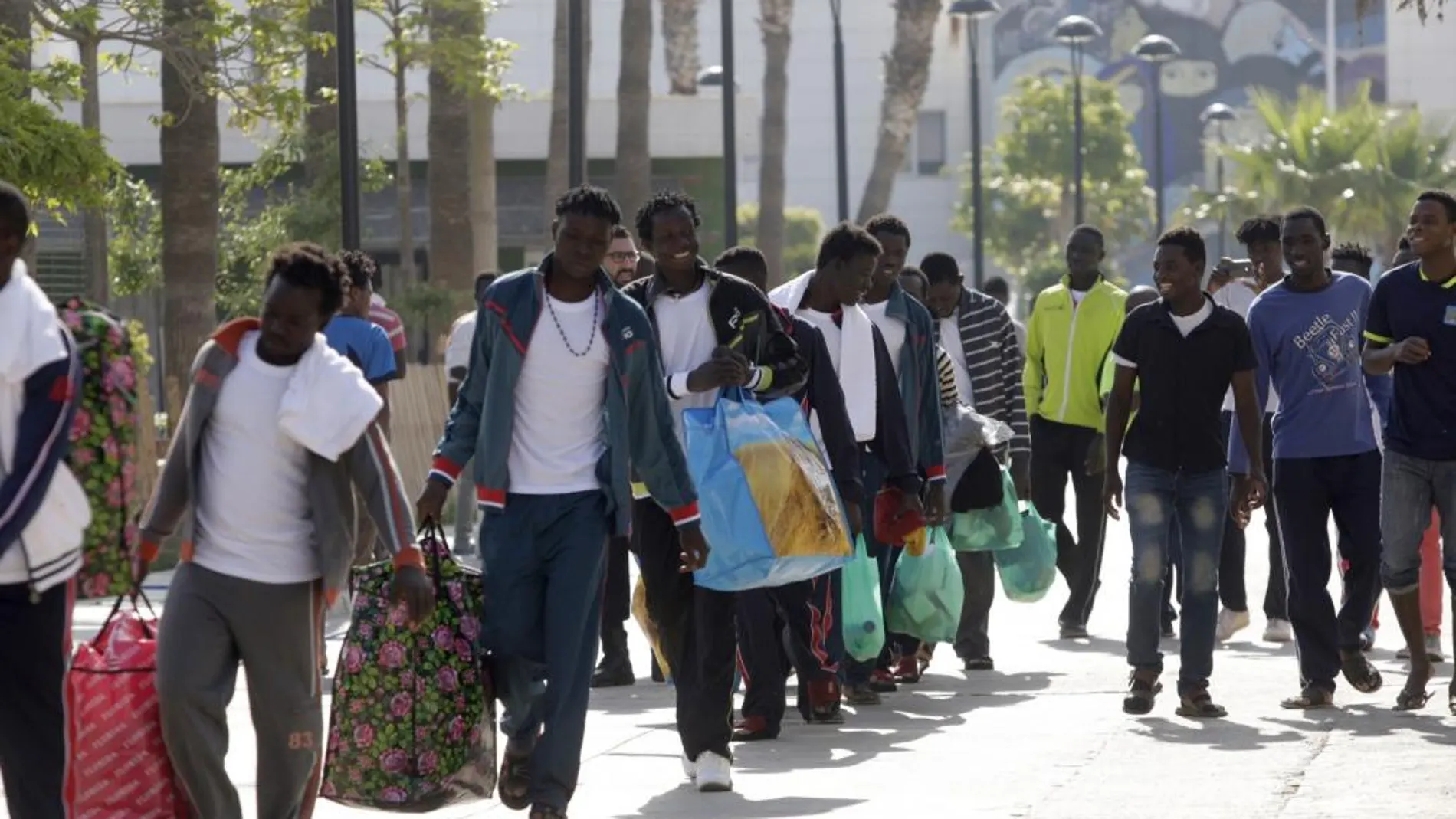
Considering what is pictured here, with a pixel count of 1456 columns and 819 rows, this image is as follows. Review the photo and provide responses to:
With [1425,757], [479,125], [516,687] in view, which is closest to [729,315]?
[516,687]

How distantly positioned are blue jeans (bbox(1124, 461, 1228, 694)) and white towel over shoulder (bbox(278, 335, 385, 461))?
4.79m

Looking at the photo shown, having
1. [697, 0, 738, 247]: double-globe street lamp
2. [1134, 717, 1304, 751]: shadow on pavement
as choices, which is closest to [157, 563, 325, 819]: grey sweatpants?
[1134, 717, 1304, 751]: shadow on pavement

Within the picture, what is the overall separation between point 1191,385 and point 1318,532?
0.84 metres

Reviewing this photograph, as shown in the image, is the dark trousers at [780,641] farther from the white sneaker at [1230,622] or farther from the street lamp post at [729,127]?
the street lamp post at [729,127]

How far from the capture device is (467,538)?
20.5m

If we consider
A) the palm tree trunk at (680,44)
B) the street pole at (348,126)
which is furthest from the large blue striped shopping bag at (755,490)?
the palm tree trunk at (680,44)

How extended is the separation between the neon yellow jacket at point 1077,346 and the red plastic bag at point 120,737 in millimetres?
8036

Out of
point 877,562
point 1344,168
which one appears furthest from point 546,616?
point 1344,168

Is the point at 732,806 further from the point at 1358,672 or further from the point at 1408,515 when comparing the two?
the point at 1358,672

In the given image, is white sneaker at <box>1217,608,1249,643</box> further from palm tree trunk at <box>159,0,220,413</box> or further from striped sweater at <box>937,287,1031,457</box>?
palm tree trunk at <box>159,0,220,413</box>

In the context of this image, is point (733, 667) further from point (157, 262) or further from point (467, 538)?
point (157, 262)

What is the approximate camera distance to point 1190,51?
484 ft

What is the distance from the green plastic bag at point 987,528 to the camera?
1332 centimetres

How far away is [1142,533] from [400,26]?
1827 centimetres
